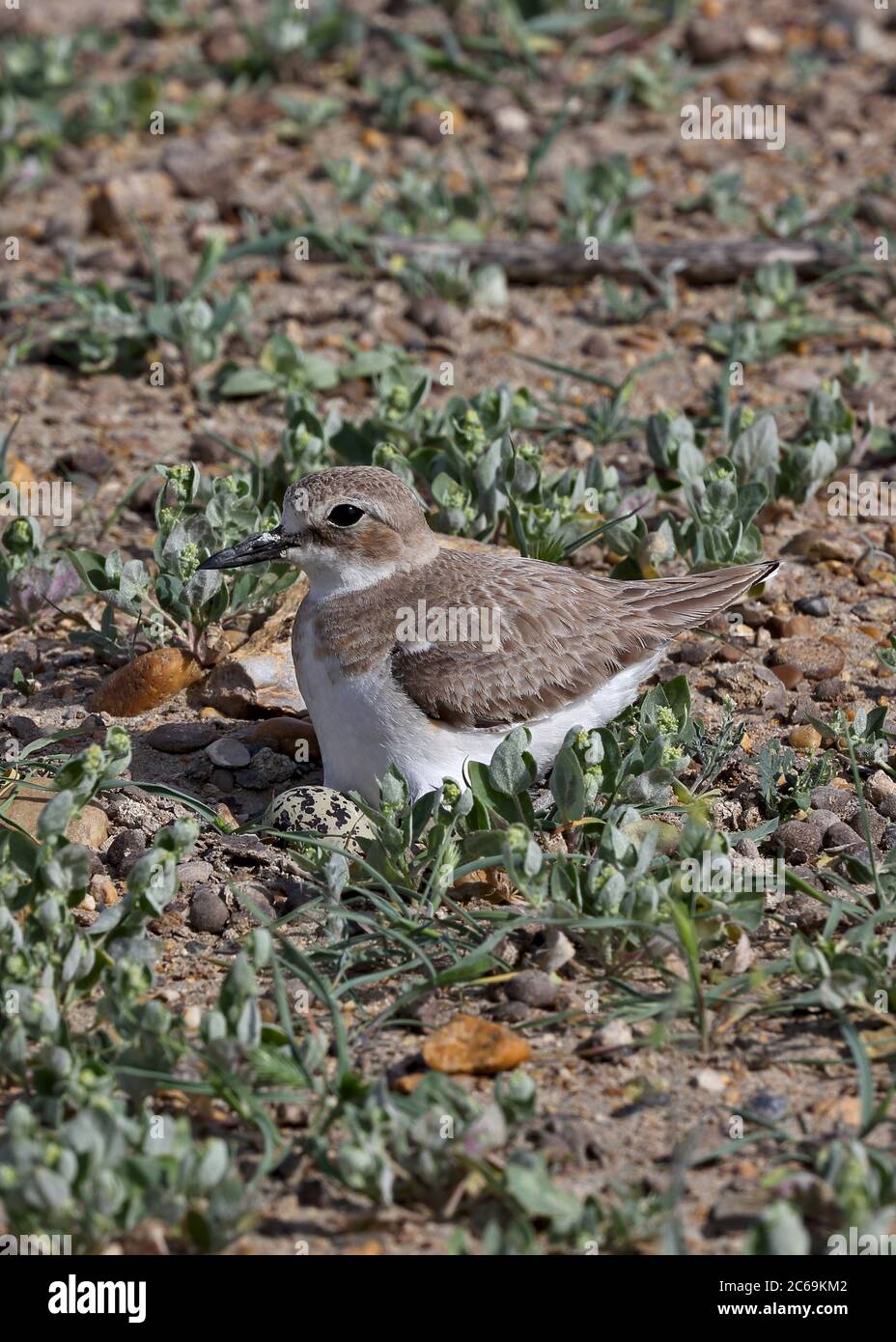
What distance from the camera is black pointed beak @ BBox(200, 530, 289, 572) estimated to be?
5.65 m

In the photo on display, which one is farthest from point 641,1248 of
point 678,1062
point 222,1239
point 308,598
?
point 308,598

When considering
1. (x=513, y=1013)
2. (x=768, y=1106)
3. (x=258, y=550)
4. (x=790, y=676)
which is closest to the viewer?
(x=768, y=1106)

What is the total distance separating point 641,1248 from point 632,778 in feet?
5.55

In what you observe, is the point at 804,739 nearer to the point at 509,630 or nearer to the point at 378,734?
the point at 509,630

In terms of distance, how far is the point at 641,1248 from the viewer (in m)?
3.87

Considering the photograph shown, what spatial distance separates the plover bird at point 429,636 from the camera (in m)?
5.32

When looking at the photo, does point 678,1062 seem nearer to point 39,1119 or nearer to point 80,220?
point 39,1119

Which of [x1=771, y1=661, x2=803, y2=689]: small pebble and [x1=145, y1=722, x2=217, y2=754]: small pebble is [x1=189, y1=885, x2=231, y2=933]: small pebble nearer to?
[x1=145, y1=722, x2=217, y2=754]: small pebble

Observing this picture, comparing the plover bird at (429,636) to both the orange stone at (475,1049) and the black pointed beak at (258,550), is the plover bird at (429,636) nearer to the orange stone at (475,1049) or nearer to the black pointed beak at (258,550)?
the black pointed beak at (258,550)

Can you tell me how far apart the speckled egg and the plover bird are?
0.37 ft

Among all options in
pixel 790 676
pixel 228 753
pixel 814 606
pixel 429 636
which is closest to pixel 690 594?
pixel 790 676

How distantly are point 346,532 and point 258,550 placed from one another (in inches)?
12.4

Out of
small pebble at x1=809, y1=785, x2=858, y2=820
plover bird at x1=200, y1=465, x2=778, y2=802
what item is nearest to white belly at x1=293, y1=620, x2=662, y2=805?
plover bird at x1=200, y1=465, x2=778, y2=802

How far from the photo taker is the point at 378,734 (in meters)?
5.26
